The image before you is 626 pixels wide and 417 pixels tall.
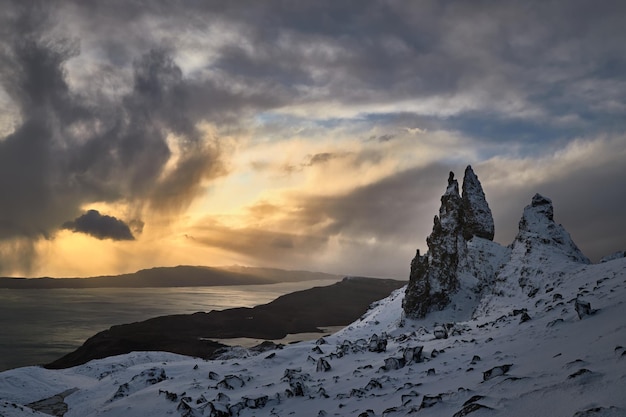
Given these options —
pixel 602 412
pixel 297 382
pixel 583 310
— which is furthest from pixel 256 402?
pixel 583 310

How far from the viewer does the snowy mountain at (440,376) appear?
7.89 metres

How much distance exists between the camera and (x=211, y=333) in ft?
270

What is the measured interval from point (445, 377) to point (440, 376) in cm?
30

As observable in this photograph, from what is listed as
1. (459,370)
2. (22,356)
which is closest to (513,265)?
(459,370)

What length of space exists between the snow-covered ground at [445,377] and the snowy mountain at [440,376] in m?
0.05

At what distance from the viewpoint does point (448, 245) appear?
4534 cm

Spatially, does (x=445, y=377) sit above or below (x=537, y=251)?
below

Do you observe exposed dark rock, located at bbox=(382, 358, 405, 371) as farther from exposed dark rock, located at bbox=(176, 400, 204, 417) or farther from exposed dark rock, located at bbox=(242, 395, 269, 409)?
exposed dark rock, located at bbox=(176, 400, 204, 417)

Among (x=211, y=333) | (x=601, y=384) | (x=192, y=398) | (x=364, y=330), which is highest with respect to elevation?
(x=601, y=384)

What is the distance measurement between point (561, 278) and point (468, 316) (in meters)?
14.6

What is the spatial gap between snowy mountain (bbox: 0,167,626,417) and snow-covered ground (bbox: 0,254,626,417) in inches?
1.8

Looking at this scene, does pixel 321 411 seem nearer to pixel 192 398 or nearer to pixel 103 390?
pixel 192 398

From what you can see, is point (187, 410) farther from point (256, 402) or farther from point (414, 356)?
point (414, 356)

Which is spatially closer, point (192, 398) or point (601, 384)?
point (601, 384)
